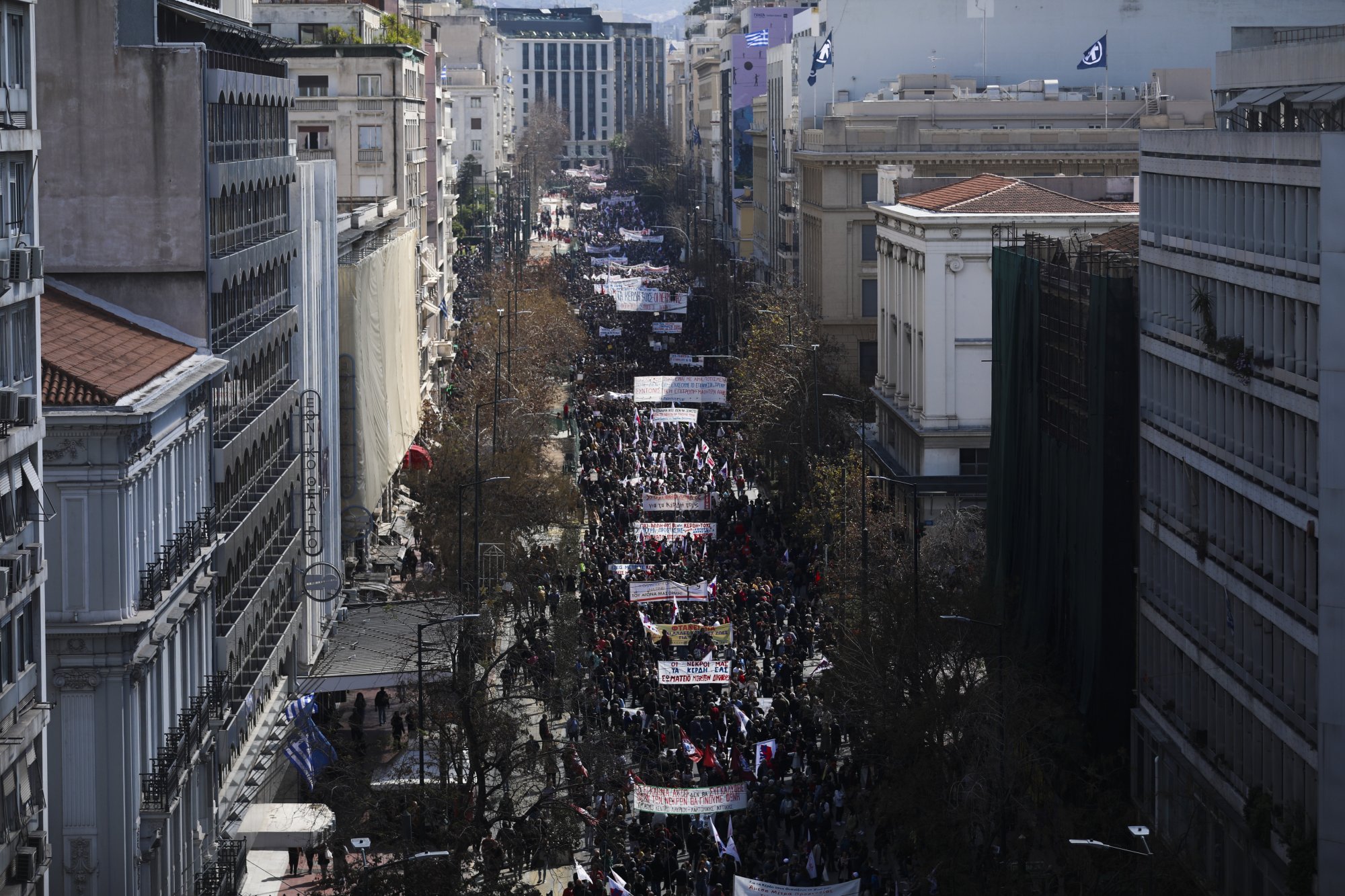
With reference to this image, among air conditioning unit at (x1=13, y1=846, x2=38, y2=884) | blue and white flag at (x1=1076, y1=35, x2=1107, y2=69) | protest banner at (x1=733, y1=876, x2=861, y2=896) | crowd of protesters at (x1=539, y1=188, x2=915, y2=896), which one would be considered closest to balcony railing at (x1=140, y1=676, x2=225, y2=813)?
crowd of protesters at (x1=539, y1=188, x2=915, y2=896)

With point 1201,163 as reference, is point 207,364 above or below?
below

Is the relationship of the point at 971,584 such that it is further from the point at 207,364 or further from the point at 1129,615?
the point at 207,364

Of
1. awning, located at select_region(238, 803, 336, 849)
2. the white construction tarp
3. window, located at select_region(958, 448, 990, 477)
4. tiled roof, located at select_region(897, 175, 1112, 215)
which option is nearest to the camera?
awning, located at select_region(238, 803, 336, 849)

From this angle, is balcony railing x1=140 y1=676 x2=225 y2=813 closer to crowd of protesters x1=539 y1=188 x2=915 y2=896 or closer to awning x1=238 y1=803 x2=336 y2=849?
awning x1=238 y1=803 x2=336 y2=849

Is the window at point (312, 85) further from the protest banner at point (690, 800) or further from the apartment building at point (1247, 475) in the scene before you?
the protest banner at point (690, 800)

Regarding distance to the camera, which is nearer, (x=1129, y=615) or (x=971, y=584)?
(x=1129, y=615)

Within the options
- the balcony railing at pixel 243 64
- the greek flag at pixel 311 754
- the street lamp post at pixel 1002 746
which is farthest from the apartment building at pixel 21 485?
the street lamp post at pixel 1002 746

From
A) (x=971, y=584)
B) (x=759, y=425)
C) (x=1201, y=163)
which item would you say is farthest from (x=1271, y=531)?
(x=759, y=425)
